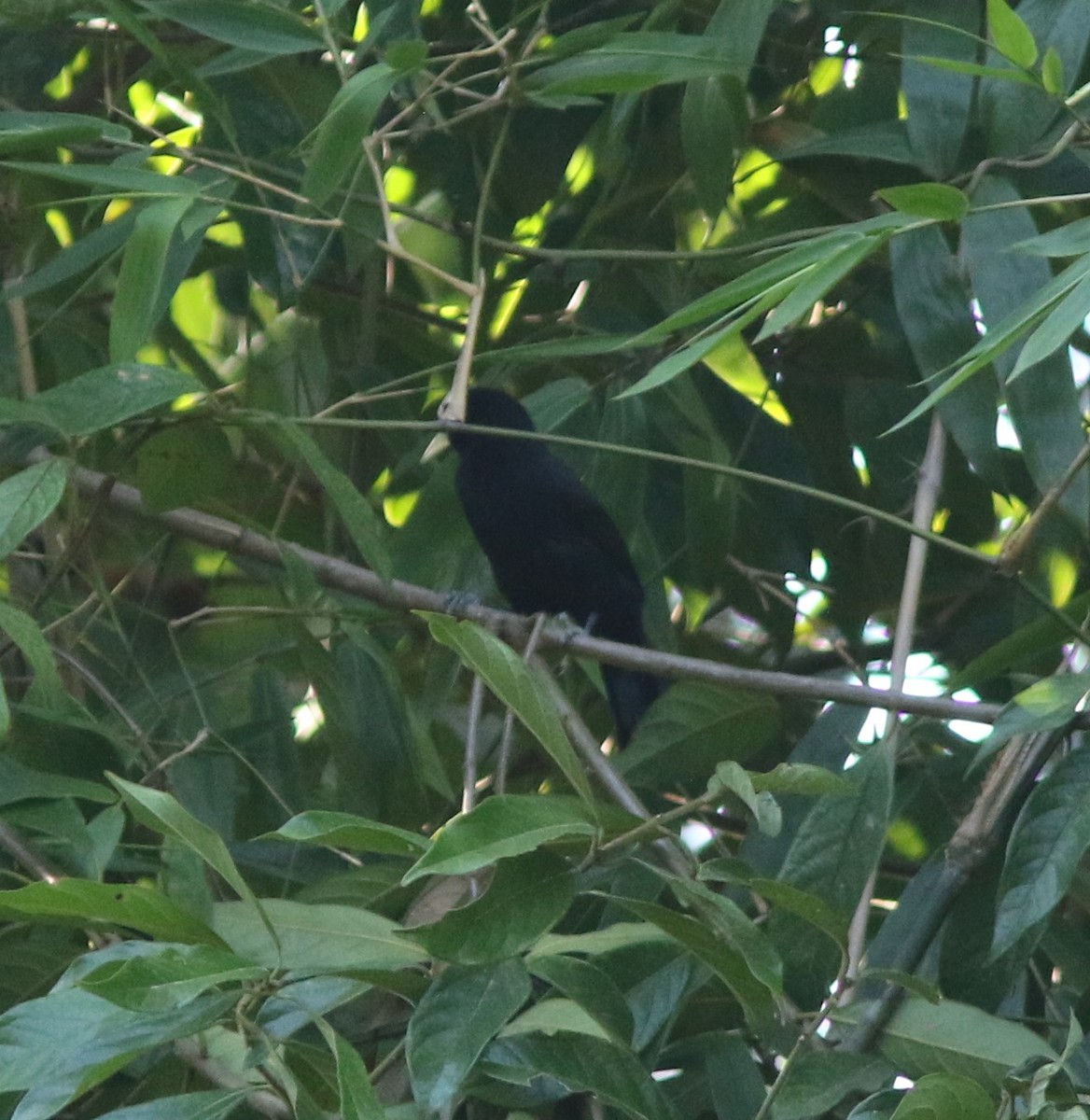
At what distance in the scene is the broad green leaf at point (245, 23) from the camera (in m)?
2.00

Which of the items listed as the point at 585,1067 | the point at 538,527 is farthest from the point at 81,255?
the point at 538,527

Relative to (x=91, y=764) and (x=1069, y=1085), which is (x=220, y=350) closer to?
(x=91, y=764)

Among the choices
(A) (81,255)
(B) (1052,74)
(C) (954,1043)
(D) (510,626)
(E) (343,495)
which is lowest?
(D) (510,626)

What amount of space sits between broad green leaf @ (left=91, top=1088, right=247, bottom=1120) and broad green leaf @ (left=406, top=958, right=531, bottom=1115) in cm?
14

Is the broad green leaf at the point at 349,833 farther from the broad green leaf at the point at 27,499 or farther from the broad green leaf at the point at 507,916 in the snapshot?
the broad green leaf at the point at 27,499

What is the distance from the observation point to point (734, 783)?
4.20ft

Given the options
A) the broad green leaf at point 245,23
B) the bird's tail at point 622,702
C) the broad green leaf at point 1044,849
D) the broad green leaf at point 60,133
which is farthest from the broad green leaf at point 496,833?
the bird's tail at point 622,702

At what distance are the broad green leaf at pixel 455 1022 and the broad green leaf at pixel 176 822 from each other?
177mm

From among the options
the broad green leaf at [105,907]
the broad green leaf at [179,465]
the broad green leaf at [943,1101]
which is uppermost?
the broad green leaf at [105,907]

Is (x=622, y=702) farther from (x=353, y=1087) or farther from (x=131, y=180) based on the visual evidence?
(x=353, y=1087)

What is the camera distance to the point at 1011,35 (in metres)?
1.51

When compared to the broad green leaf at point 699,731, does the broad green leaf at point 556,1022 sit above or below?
above

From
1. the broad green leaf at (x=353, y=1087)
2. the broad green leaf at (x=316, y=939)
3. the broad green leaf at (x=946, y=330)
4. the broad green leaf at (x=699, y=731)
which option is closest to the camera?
the broad green leaf at (x=353, y=1087)

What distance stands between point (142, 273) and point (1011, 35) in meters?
0.92
